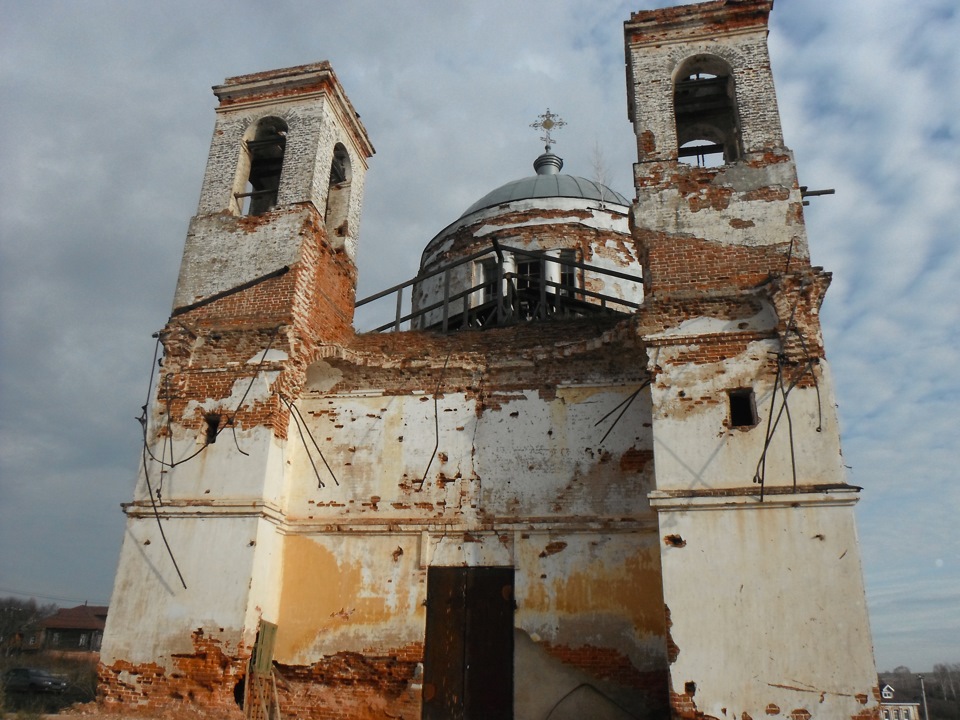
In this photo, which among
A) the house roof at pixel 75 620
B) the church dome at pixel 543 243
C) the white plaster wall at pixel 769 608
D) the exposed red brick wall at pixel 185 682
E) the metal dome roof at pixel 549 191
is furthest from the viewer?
the house roof at pixel 75 620

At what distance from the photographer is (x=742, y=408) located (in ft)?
25.4

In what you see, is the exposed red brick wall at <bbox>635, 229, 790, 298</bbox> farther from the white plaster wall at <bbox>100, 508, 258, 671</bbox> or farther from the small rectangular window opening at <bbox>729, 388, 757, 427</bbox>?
the white plaster wall at <bbox>100, 508, 258, 671</bbox>

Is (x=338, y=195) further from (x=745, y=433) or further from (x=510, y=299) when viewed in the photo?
(x=745, y=433)

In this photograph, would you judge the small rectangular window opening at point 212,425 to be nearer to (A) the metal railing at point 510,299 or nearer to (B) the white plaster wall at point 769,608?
(A) the metal railing at point 510,299

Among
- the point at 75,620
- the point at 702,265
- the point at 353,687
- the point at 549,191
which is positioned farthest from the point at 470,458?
the point at 75,620

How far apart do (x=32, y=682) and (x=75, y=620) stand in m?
23.8

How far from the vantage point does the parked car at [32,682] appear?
17.6 metres

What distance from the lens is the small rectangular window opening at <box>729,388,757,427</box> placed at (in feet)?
25.0

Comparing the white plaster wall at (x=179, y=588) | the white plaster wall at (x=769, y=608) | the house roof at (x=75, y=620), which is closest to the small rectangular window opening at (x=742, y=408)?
the white plaster wall at (x=769, y=608)

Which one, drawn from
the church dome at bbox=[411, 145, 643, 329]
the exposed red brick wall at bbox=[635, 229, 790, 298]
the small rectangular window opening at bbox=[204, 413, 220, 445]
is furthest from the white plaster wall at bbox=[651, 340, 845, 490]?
the church dome at bbox=[411, 145, 643, 329]

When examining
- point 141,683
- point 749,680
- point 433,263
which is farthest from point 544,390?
point 433,263

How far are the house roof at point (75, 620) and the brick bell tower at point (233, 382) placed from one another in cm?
3428

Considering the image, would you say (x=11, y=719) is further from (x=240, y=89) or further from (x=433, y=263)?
(x=433, y=263)

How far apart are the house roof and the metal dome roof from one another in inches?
1275
